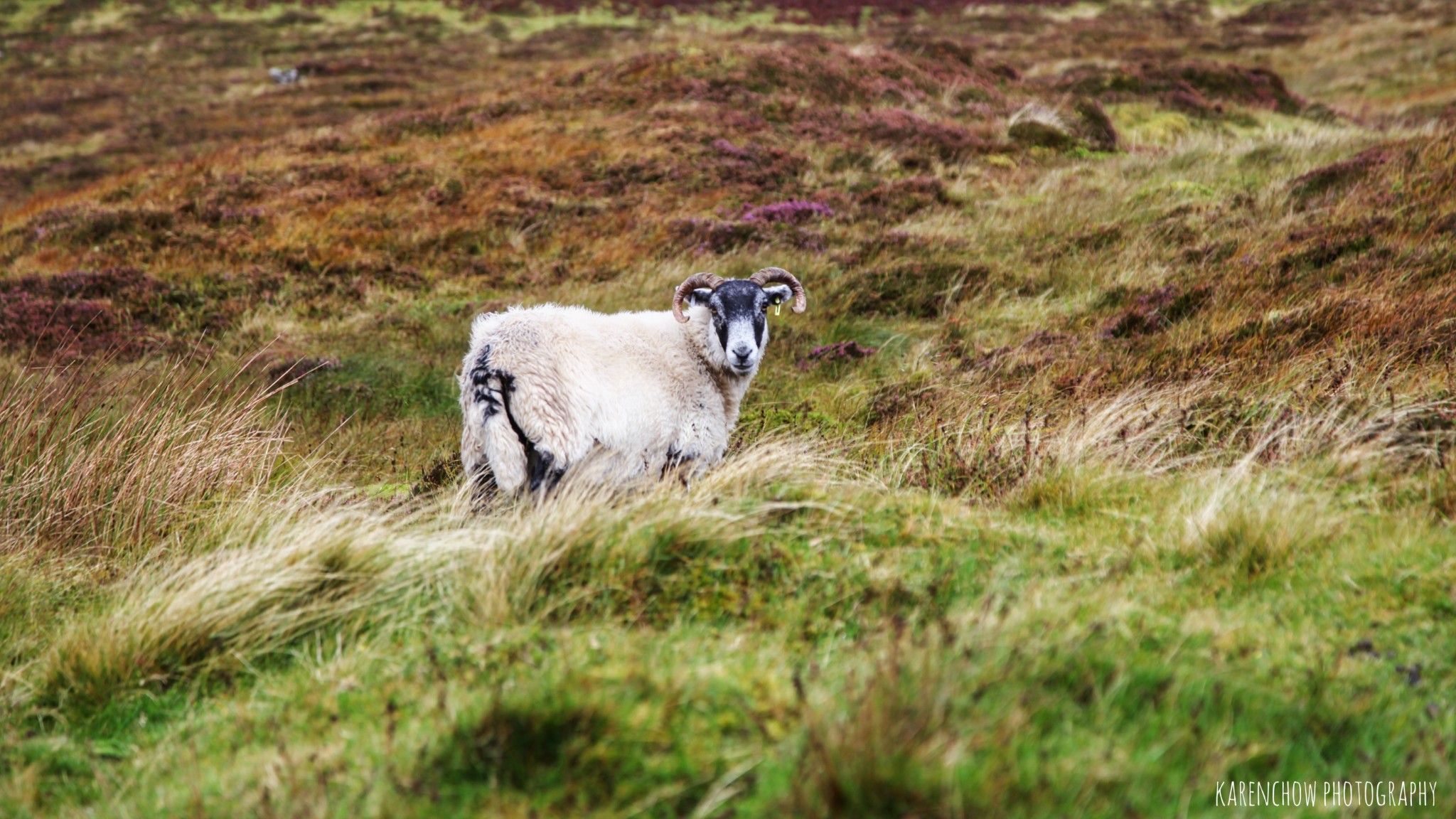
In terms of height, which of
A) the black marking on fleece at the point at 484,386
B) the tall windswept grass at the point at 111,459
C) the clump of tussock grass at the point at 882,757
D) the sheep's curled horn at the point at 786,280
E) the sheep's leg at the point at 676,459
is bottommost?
the sheep's leg at the point at 676,459

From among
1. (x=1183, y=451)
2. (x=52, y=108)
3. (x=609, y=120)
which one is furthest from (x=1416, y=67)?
(x=52, y=108)

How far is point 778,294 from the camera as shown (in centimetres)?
779

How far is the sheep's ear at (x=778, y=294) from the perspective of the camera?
7689mm

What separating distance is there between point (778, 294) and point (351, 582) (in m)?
4.30

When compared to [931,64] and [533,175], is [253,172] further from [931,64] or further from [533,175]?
[931,64]

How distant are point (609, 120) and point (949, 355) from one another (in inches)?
526

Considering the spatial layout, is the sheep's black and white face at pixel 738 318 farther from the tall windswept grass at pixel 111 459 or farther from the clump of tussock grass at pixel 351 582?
the tall windswept grass at pixel 111 459

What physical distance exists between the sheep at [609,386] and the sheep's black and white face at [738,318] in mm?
11

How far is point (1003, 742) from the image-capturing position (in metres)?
2.93

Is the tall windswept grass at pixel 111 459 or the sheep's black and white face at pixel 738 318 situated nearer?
the tall windswept grass at pixel 111 459

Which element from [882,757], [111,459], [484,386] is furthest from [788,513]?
[111,459]

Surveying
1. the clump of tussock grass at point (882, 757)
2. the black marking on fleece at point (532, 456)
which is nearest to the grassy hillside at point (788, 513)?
the clump of tussock grass at point (882, 757)

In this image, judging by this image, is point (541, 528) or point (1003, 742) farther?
point (541, 528)

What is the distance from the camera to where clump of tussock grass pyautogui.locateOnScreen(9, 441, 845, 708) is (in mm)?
4184
